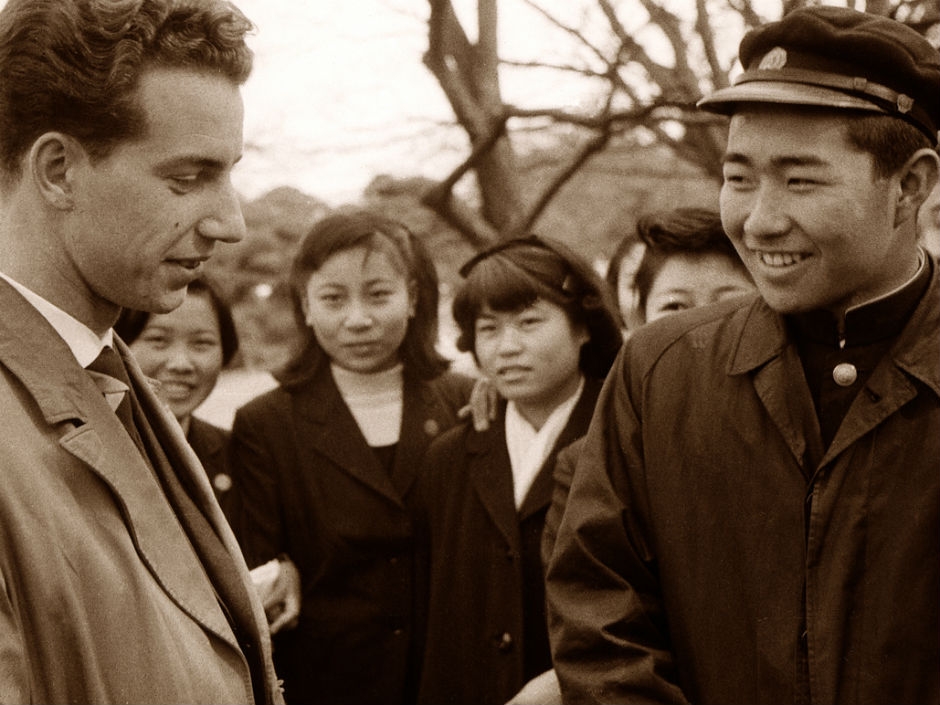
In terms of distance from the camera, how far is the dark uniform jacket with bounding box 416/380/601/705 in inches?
147

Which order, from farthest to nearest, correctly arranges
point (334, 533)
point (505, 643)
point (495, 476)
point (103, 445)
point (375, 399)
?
point (375, 399) < point (334, 533) < point (495, 476) < point (505, 643) < point (103, 445)

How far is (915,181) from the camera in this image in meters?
2.57

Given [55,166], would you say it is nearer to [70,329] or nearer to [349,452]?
[70,329]

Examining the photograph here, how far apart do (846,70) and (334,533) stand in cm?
241

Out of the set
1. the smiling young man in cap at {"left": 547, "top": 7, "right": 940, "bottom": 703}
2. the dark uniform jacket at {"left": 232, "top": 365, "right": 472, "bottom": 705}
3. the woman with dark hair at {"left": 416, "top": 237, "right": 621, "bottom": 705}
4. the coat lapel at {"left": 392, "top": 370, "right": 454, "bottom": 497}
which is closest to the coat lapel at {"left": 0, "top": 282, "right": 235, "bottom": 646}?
the smiling young man in cap at {"left": 547, "top": 7, "right": 940, "bottom": 703}

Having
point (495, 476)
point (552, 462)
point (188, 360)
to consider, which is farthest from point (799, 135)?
point (188, 360)

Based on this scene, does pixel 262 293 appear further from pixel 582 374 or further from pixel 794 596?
pixel 794 596

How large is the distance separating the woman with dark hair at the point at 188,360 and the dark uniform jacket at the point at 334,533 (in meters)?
0.10

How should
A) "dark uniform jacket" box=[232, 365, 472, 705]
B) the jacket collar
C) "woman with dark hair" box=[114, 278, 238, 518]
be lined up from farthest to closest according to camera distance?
"woman with dark hair" box=[114, 278, 238, 518] → "dark uniform jacket" box=[232, 365, 472, 705] → the jacket collar

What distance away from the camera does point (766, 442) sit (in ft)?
8.25

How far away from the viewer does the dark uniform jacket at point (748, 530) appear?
7.69 feet

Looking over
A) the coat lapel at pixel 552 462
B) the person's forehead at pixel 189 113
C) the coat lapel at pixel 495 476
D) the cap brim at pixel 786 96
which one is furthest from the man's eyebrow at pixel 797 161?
the coat lapel at pixel 495 476

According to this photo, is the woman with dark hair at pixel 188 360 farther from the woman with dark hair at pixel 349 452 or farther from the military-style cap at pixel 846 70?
the military-style cap at pixel 846 70

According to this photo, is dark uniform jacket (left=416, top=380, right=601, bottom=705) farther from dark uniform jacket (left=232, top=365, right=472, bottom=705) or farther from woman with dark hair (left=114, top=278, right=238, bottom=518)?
woman with dark hair (left=114, top=278, right=238, bottom=518)
